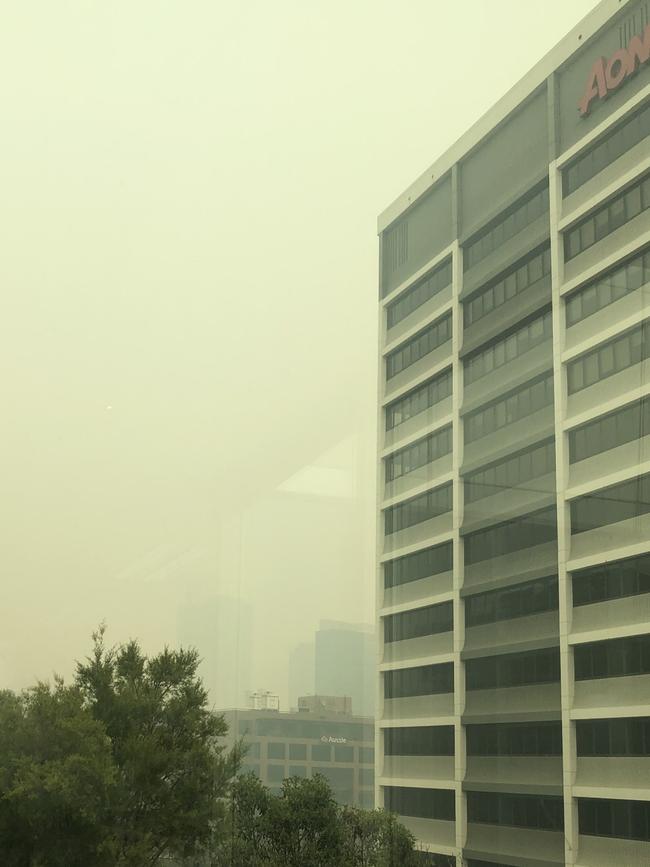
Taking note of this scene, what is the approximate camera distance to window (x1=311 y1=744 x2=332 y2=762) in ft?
9.27

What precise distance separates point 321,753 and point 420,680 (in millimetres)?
353

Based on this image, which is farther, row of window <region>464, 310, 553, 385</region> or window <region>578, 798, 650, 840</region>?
Result: row of window <region>464, 310, 553, 385</region>

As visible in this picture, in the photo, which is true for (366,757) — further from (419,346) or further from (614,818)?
(419,346)

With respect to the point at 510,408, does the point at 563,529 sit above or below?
below

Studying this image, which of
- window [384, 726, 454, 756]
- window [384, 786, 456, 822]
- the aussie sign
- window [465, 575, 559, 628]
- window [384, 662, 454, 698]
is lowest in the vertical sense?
window [384, 786, 456, 822]

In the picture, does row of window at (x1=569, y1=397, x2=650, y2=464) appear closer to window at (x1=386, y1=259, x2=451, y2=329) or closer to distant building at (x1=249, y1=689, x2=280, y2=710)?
window at (x1=386, y1=259, x2=451, y2=329)

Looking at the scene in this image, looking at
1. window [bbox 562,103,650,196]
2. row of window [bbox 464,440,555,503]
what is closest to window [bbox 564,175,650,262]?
window [bbox 562,103,650,196]

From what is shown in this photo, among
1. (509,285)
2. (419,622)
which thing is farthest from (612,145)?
(419,622)

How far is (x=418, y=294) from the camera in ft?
10.0

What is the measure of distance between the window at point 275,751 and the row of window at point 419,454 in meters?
0.82

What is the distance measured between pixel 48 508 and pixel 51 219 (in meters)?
0.88

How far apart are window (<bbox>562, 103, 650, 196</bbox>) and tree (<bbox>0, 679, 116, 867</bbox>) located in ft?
6.44

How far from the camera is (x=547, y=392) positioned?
270 cm

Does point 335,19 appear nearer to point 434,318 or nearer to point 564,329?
point 434,318
